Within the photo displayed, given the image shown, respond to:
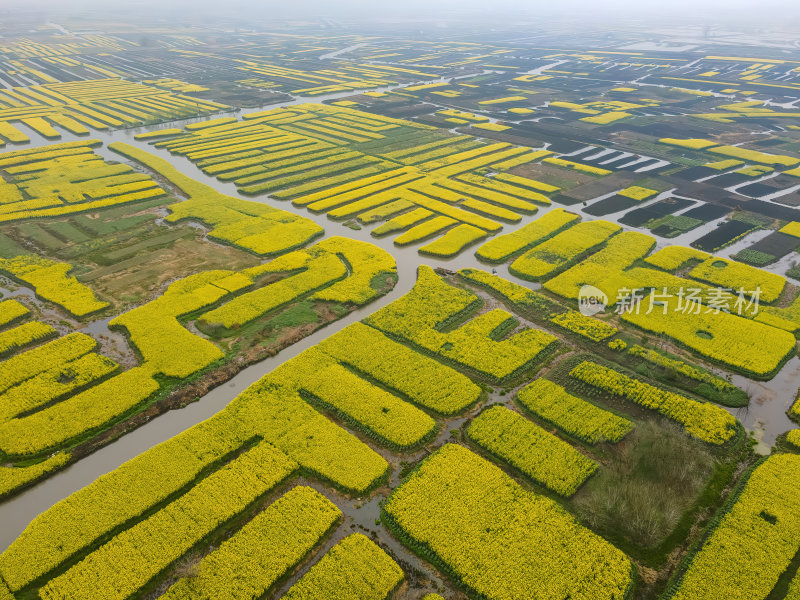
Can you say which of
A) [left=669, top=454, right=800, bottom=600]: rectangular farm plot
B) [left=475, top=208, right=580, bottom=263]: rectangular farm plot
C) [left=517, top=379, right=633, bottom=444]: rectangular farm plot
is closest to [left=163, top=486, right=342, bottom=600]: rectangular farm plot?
[left=517, top=379, right=633, bottom=444]: rectangular farm plot

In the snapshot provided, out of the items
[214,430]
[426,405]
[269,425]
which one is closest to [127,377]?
[214,430]

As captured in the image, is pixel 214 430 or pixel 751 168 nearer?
pixel 214 430

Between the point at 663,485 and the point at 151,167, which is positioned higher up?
the point at 663,485

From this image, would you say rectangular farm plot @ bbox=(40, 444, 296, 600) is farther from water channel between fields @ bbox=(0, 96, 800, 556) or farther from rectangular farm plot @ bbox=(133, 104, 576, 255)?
rectangular farm plot @ bbox=(133, 104, 576, 255)

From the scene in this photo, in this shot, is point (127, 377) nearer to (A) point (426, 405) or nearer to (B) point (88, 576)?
(B) point (88, 576)

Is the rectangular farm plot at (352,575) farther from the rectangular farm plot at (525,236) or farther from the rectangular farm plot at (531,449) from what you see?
the rectangular farm plot at (525,236)

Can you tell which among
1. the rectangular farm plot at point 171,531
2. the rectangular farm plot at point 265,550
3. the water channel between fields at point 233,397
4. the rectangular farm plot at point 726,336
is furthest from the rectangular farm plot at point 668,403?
the rectangular farm plot at point 171,531

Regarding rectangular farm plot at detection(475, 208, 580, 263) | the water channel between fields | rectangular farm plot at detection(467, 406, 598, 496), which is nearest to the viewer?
the water channel between fields

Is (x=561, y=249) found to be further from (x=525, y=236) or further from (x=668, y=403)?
(x=668, y=403)

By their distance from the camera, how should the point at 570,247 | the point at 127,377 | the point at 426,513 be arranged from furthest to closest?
the point at 570,247 < the point at 127,377 < the point at 426,513
